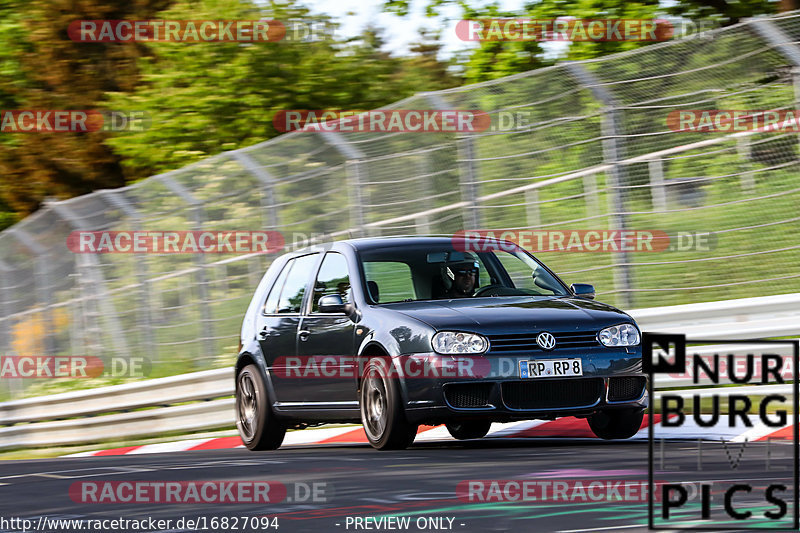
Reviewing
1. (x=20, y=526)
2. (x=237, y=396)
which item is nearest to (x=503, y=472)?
(x=20, y=526)

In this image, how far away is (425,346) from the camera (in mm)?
9203

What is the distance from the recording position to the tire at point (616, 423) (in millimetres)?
9703

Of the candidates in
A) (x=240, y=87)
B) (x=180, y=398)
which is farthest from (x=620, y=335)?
(x=240, y=87)

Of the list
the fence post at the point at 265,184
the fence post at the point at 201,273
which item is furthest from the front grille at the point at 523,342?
the fence post at the point at 201,273

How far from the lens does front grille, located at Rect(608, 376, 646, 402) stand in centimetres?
937

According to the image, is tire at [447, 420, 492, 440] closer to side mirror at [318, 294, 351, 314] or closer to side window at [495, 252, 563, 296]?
side window at [495, 252, 563, 296]

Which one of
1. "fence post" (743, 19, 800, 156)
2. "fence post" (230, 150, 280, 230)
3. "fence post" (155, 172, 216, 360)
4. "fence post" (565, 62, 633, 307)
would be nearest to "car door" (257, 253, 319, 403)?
"fence post" (565, 62, 633, 307)

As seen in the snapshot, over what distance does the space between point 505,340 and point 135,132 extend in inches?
699

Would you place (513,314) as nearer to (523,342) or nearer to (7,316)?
(523,342)

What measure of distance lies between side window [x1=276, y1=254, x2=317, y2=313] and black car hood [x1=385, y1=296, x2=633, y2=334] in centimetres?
137

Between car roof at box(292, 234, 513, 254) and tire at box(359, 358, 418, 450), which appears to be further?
car roof at box(292, 234, 513, 254)

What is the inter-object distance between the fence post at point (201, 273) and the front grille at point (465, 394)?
7042 mm

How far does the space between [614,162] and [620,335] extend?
3.25m

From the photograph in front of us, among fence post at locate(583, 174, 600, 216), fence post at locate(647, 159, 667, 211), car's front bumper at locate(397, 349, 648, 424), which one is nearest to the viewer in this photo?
car's front bumper at locate(397, 349, 648, 424)
